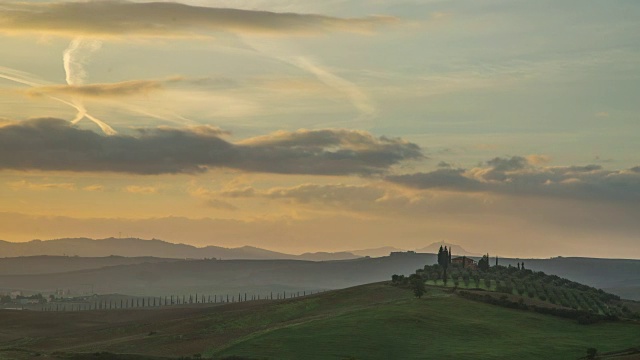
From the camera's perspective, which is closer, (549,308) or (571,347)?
(571,347)

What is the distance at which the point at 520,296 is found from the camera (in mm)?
195750

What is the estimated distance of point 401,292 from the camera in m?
198

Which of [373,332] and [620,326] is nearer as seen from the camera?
[373,332]

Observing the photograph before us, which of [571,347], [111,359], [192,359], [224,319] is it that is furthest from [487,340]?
[224,319]

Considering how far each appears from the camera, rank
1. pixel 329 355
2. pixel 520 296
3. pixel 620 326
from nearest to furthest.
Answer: pixel 329 355, pixel 620 326, pixel 520 296

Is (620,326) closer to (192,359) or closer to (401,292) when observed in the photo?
(401,292)

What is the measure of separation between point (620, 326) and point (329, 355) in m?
50.7

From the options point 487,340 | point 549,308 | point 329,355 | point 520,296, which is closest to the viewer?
point 329,355

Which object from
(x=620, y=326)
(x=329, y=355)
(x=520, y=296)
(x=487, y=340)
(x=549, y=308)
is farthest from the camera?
(x=520, y=296)

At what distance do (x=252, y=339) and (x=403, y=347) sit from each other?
2430 cm

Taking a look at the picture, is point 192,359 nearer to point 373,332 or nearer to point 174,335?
point 373,332

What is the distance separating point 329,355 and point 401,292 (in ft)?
217

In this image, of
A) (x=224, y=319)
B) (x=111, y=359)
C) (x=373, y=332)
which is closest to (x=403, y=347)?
(x=373, y=332)

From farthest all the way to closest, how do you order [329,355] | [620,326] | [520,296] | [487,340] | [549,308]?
1. [520,296]
2. [549,308]
3. [620,326]
4. [487,340]
5. [329,355]
